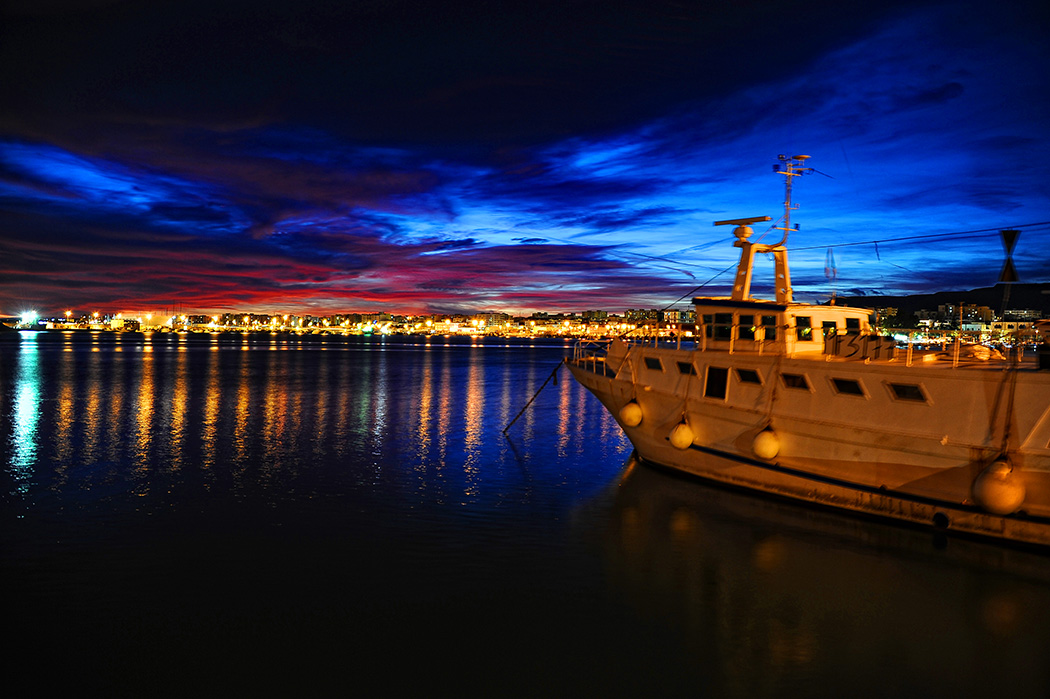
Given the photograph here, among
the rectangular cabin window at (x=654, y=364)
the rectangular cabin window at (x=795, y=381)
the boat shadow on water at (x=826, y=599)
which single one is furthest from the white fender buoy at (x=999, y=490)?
the rectangular cabin window at (x=654, y=364)

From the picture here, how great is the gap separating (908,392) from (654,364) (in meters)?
9.42

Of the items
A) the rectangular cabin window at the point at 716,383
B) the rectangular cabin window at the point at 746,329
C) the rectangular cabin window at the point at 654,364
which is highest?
the rectangular cabin window at the point at 746,329

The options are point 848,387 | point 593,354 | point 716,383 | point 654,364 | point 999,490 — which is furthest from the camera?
point 593,354

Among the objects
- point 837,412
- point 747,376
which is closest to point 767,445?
point 837,412

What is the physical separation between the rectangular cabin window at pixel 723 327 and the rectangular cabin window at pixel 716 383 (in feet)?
6.18

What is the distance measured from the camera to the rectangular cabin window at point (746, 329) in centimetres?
2322

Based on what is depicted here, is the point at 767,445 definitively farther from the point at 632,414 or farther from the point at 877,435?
the point at 632,414

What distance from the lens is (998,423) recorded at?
643 inches

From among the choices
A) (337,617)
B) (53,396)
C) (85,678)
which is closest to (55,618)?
(85,678)

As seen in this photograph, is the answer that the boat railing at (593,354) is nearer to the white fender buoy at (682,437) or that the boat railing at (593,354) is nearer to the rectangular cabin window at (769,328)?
the white fender buoy at (682,437)

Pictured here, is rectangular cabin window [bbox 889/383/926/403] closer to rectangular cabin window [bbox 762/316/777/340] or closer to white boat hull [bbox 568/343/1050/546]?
white boat hull [bbox 568/343/1050/546]

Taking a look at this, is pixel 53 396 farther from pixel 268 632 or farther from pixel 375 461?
pixel 268 632

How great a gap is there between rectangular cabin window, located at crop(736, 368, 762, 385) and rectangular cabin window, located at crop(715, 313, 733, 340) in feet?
7.57

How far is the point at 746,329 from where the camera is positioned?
23703 mm
